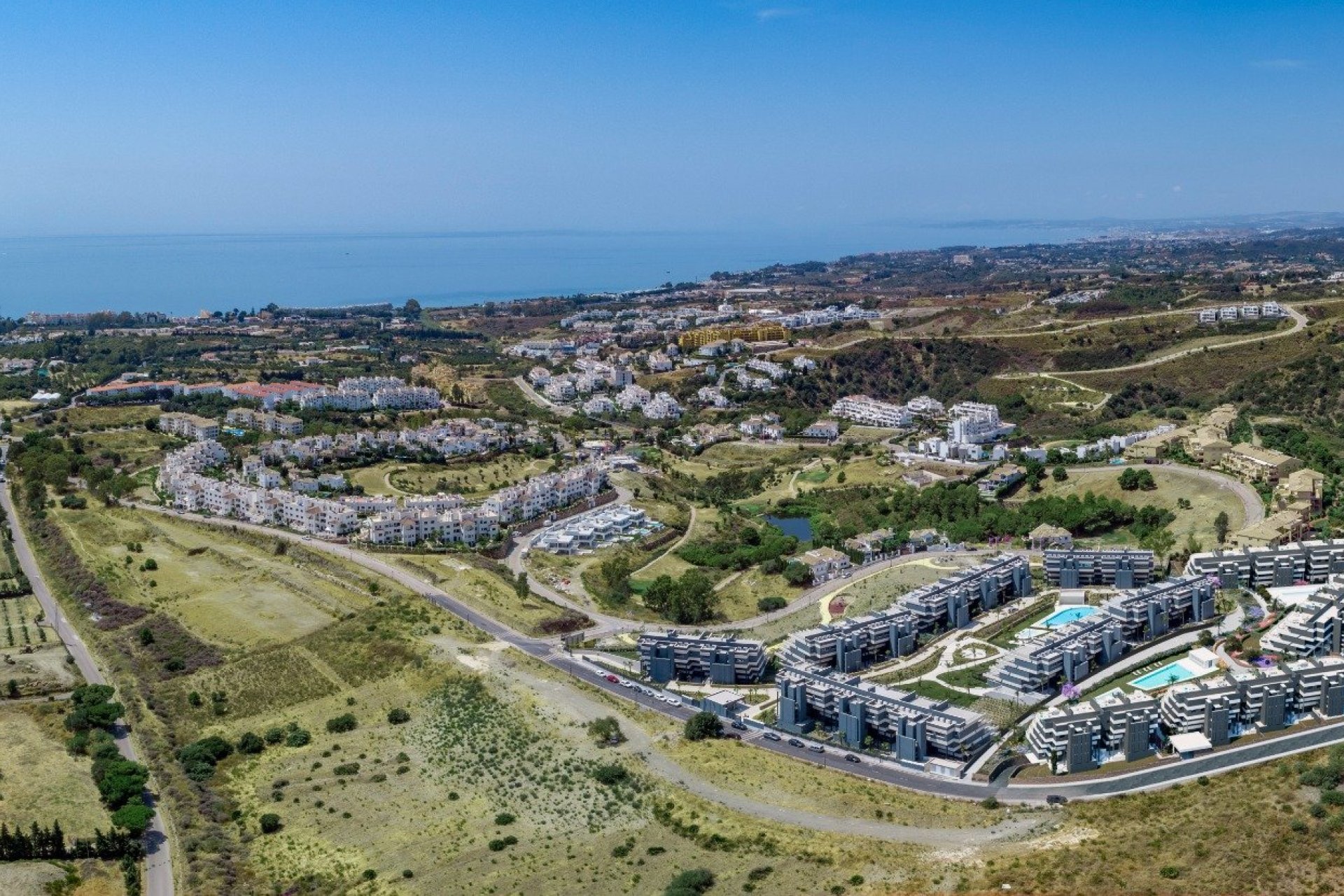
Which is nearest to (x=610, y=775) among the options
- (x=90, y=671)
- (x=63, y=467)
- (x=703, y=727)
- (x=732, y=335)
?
(x=703, y=727)

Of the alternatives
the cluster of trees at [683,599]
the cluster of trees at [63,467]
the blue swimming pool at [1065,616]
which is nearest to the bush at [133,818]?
the cluster of trees at [683,599]

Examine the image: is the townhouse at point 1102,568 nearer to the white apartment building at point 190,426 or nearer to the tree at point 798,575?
the tree at point 798,575

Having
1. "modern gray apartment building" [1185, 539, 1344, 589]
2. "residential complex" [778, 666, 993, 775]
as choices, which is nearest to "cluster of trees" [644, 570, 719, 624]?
"residential complex" [778, 666, 993, 775]

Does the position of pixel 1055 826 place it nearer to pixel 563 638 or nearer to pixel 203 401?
pixel 563 638

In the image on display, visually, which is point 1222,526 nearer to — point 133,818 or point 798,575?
point 798,575

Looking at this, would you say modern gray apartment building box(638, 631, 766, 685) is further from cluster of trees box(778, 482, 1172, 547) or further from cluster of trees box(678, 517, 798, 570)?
cluster of trees box(678, 517, 798, 570)

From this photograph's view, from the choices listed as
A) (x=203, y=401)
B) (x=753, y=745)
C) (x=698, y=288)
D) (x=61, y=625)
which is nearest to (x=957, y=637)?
(x=753, y=745)
